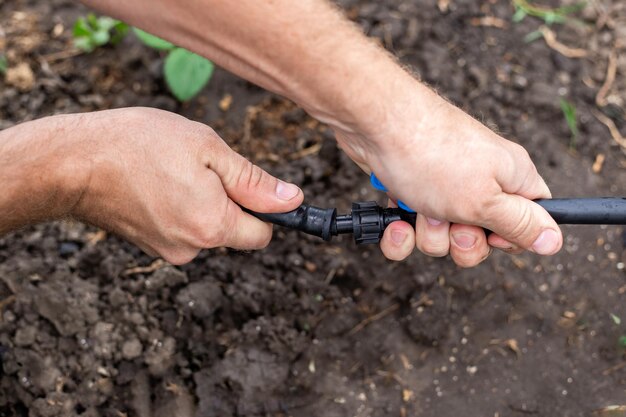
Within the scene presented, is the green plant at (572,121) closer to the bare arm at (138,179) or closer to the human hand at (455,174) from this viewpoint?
the human hand at (455,174)

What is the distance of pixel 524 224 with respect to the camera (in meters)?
1.32

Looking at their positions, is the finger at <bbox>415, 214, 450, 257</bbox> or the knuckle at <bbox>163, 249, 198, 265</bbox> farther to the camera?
the knuckle at <bbox>163, 249, 198, 265</bbox>

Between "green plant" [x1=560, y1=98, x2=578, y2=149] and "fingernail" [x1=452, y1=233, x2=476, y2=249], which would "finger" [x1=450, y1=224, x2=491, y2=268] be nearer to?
"fingernail" [x1=452, y1=233, x2=476, y2=249]

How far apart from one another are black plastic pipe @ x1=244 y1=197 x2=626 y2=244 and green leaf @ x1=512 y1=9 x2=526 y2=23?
1118mm

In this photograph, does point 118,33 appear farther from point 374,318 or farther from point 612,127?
point 612,127

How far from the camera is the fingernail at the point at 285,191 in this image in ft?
4.70

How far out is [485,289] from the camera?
6.16ft

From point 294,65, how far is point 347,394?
0.91 metres

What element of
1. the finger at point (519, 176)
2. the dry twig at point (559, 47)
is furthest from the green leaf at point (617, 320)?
the dry twig at point (559, 47)

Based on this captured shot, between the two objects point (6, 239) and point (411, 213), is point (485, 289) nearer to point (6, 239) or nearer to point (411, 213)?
point (411, 213)

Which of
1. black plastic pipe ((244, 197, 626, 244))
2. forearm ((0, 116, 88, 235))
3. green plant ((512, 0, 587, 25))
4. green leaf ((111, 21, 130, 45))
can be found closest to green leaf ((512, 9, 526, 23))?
green plant ((512, 0, 587, 25))

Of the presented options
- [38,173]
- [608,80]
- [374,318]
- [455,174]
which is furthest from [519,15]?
[38,173]

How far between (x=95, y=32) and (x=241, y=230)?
1100mm

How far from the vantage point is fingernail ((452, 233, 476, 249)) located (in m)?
1.40
